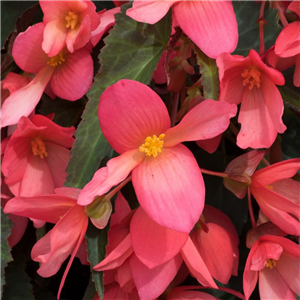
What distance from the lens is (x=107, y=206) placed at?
481 millimetres

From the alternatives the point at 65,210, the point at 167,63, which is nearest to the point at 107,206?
the point at 65,210

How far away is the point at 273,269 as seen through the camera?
0.56m

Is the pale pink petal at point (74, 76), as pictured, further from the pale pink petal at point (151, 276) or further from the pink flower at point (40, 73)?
the pale pink petal at point (151, 276)

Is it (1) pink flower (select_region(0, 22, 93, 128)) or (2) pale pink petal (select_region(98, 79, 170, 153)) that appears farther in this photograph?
(1) pink flower (select_region(0, 22, 93, 128))

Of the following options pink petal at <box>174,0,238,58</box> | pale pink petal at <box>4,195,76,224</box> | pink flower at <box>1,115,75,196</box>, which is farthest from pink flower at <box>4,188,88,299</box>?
pink petal at <box>174,0,238,58</box>

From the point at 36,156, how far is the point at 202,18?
29 cm

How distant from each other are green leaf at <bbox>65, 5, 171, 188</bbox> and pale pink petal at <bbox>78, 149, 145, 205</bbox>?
2.6 inches

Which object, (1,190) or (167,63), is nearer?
(167,63)

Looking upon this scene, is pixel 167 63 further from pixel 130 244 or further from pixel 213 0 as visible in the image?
pixel 130 244

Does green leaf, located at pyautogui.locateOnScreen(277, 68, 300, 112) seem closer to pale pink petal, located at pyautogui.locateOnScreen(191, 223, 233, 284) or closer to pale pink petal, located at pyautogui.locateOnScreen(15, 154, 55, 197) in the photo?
pale pink petal, located at pyautogui.locateOnScreen(191, 223, 233, 284)

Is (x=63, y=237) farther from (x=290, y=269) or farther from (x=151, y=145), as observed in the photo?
(x=290, y=269)

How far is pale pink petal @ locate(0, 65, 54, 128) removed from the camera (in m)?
0.56

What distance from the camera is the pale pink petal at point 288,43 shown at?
463 mm

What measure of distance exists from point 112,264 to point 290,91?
293mm
